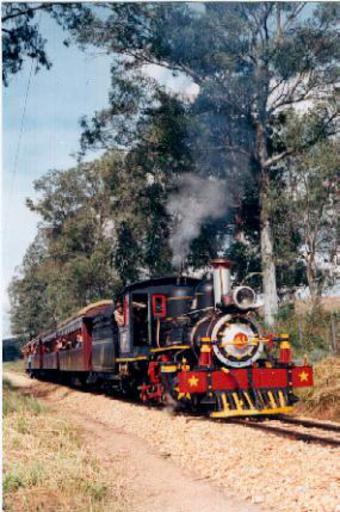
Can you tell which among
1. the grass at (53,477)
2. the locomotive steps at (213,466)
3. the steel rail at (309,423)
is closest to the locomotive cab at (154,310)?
the locomotive steps at (213,466)

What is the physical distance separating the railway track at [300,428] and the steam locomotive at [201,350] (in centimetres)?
28

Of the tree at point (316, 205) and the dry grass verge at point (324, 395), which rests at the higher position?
the tree at point (316, 205)

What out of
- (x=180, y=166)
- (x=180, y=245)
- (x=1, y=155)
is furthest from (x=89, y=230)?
(x=1, y=155)

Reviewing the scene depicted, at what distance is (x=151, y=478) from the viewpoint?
745cm

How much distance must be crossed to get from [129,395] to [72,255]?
Result: 22.5 meters

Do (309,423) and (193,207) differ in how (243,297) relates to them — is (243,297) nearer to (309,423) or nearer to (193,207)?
(309,423)

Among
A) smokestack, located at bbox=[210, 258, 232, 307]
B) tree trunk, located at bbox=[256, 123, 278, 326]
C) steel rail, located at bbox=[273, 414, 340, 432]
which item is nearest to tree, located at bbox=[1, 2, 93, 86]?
smokestack, located at bbox=[210, 258, 232, 307]

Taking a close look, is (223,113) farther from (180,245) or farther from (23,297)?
(23,297)

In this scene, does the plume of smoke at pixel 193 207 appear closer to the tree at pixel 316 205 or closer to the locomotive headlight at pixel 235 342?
the tree at pixel 316 205

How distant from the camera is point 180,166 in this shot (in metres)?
24.4

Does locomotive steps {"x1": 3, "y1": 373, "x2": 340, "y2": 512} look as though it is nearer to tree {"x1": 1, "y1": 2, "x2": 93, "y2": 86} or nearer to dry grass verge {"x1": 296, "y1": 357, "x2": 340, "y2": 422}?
dry grass verge {"x1": 296, "y1": 357, "x2": 340, "y2": 422}

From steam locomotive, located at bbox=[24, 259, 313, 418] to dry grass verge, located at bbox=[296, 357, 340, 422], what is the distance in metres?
1.06

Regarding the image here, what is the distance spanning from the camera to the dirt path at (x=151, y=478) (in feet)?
20.5

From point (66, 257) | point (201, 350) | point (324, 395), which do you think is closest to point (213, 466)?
point (201, 350)
